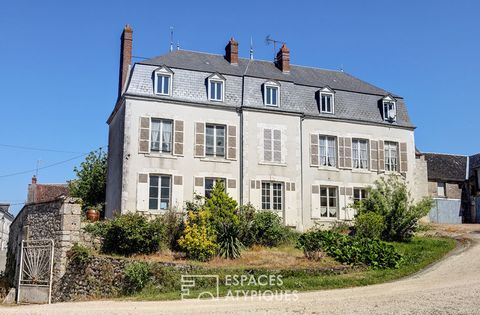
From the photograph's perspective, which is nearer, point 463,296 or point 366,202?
point 463,296

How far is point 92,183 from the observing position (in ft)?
99.6

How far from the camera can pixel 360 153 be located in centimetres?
2752

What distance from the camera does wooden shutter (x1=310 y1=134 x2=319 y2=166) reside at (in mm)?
26344

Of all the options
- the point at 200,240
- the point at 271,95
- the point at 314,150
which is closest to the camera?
the point at 200,240

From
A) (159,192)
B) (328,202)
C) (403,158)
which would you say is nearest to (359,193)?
(328,202)

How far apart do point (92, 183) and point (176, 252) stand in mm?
12596

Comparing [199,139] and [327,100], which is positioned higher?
[327,100]

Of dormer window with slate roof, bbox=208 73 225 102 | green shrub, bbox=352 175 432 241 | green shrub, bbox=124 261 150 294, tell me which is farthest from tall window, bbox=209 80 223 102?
green shrub, bbox=124 261 150 294

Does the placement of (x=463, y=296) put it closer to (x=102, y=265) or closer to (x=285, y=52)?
(x=102, y=265)

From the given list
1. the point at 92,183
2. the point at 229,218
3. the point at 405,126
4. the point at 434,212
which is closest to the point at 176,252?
the point at 229,218

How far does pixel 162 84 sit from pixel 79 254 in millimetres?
9364

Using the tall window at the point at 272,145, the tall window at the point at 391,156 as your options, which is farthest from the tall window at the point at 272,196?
the tall window at the point at 391,156

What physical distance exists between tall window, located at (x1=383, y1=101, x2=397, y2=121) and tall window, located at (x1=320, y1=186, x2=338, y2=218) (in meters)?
5.06

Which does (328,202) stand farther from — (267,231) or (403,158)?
(267,231)
